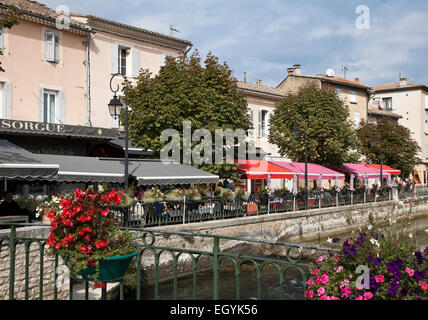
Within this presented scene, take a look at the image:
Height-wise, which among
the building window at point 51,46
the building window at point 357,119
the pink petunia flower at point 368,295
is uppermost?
the building window at point 51,46

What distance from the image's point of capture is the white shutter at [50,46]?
1920cm

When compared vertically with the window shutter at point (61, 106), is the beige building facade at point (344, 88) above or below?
above

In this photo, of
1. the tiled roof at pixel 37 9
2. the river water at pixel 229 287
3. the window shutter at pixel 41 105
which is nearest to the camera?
the river water at pixel 229 287

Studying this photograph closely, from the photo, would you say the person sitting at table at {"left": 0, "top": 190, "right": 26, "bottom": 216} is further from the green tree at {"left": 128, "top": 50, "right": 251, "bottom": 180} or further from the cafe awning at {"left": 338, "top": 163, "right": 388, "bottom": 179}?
the cafe awning at {"left": 338, "top": 163, "right": 388, "bottom": 179}

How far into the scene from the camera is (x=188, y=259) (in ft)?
48.3

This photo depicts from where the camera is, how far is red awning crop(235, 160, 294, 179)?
19344mm

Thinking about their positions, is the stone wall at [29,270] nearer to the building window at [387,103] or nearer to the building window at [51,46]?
the building window at [51,46]

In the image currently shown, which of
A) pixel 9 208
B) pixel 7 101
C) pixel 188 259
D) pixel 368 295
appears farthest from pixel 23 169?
pixel 368 295

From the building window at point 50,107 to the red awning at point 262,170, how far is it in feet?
29.0

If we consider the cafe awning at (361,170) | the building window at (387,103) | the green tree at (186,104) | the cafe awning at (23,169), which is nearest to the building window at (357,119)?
the cafe awning at (361,170)

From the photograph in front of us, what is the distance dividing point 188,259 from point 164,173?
10.5 feet

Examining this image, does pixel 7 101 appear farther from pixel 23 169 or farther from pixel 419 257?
pixel 419 257

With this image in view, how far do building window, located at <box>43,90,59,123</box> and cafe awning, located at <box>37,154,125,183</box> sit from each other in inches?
184
